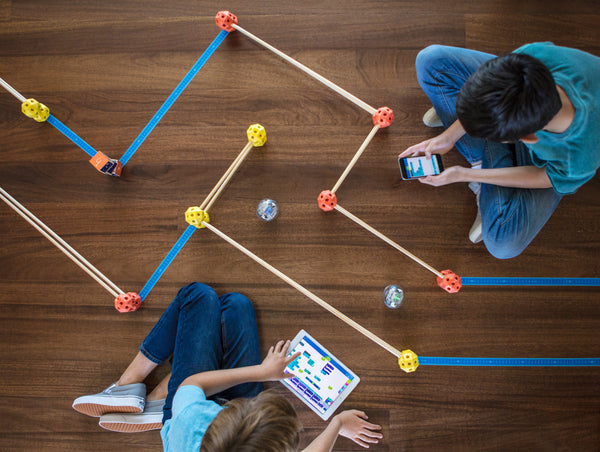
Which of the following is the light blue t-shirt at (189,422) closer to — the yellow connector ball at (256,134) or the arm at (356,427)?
the arm at (356,427)

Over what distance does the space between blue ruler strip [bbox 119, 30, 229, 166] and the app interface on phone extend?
85 cm

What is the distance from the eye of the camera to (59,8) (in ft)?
5.38

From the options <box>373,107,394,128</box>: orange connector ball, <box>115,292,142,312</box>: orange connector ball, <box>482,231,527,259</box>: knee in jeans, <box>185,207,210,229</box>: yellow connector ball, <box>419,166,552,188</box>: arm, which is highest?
<box>373,107,394,128</box>: orange connector ball

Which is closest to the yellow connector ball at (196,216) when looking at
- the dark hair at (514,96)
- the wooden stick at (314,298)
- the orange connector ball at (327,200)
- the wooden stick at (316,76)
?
the wooden stick at (314,298)

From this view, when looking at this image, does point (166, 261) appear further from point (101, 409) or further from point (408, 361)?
point (408, 361)

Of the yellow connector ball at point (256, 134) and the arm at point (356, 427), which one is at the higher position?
the yellow connector ball at point (256, 134)

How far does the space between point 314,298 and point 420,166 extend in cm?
56

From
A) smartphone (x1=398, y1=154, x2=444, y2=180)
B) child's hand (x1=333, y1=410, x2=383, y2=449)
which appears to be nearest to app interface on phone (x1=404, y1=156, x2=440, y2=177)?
smartphone (x1=398, y1=154, x2=444, y2=180)

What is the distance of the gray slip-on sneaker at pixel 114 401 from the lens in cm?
132

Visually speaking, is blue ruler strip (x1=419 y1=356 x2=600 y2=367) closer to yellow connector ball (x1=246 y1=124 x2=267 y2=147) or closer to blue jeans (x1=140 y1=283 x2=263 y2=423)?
blue jeans (x1=140 y1=283 x2=263 y2=423)

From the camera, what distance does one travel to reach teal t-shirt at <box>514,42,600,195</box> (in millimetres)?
980

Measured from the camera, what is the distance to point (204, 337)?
A: 4.16ft

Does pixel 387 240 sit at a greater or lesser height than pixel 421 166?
lesser

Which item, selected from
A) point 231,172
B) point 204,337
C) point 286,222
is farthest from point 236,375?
point 231,172
